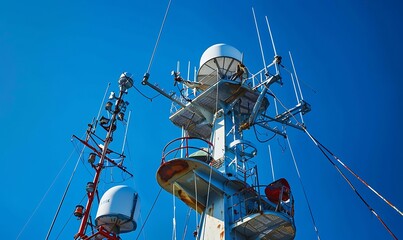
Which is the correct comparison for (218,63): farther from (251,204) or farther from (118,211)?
(118,211)

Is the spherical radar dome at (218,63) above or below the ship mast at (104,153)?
above

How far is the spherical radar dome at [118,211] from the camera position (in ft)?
54.0

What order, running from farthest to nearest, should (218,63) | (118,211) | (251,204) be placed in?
(218,63)
(118,211)
(251,204)

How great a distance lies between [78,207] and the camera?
15.9 meters

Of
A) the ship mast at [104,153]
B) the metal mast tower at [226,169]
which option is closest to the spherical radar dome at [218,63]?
the metal mast tower at [226,169]

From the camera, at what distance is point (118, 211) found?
16469mm

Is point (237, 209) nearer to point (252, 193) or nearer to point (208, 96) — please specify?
point (252, 193)

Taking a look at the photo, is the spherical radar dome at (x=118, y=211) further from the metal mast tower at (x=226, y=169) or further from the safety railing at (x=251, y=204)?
the safety railing at (x=251, y=204)

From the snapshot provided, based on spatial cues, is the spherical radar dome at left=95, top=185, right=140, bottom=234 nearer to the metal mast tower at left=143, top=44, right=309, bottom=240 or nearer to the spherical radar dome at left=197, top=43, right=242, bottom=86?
the metal mast tower at left=143, top=44, right=309, bottom=240

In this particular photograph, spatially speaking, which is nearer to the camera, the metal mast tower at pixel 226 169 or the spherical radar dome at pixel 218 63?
the metal mast tower at pixel 226 169

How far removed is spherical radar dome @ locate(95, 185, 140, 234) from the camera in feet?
54.0

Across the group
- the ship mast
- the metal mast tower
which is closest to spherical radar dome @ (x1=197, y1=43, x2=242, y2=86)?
the metal mast tower

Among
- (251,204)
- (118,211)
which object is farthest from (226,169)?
(118,211)

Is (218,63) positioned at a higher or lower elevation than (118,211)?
higher
